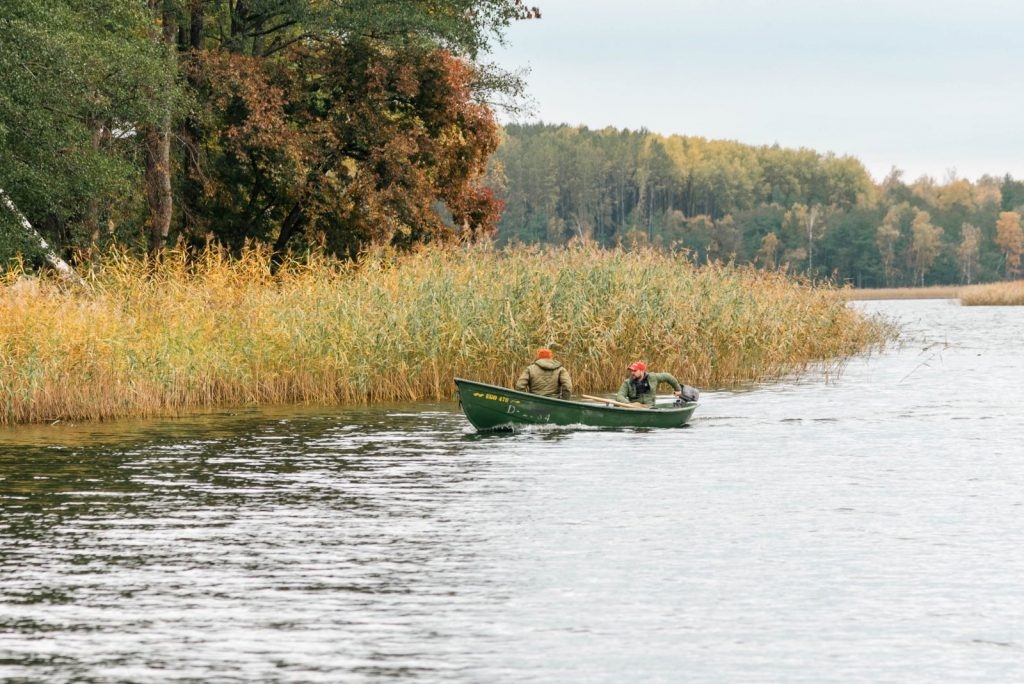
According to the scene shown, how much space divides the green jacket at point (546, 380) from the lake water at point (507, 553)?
0.73m

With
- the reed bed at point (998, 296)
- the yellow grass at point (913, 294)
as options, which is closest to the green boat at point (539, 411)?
the reed bed at point (998, 296)

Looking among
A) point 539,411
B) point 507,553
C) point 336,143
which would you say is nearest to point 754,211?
point 336,143

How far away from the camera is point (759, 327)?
106 feet

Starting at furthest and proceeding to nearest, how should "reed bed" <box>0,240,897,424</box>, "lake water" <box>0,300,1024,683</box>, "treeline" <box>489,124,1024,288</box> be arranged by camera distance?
"treeline" <box>489,124,1024,288</box> < "reed bed" <box>0,240,897,424</box> < "lake water" <box>0,300,1024,683</box>

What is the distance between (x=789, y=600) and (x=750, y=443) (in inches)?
418

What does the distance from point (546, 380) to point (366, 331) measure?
205 inches

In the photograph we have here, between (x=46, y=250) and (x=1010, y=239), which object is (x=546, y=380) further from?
(x=1010, y=239)

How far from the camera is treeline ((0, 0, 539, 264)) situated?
113 feet

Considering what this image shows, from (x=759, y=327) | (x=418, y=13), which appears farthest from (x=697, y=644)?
(x=418, y=13)

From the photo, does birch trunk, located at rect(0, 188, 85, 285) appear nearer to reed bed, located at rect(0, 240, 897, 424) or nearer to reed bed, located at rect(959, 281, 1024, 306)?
reed bed, located at rect(0, 240, 897, 424)

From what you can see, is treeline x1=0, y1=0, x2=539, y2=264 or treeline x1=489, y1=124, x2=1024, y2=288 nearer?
treeline x1=0, y1=0, x2=539, y2=264

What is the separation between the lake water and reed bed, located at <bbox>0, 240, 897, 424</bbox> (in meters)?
1.33

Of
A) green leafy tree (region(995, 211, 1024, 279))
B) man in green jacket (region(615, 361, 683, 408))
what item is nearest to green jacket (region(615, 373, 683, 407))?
man in green jacket (region(615, 361, 683, 408))

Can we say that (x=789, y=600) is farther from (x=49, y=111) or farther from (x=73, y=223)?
(x=73, y=223)
